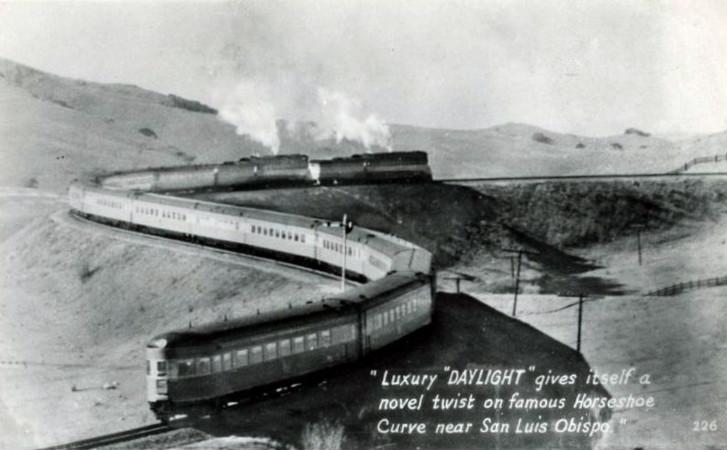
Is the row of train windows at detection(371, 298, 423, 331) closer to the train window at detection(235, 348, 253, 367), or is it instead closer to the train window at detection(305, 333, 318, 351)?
the train window at detection(305, 333, 318, 351)

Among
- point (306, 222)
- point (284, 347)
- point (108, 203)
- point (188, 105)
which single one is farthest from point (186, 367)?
point (188, 105)

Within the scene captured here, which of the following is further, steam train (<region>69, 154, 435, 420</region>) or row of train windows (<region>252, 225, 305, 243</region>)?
row of train windows (<region>252, 225, 305, 243</region>)

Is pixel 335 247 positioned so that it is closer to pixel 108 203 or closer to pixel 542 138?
pixel 108 203

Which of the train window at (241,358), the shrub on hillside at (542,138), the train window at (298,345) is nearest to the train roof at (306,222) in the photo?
the train window at (298,345)

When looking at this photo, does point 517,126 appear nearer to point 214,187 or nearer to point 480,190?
point 480,190

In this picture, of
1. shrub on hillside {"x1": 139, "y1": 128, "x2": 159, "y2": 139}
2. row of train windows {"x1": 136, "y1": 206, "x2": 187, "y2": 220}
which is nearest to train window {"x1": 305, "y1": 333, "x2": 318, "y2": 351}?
row of train windows {"x1": 136, "y1": 206, "x2": 187, "y2": 220}

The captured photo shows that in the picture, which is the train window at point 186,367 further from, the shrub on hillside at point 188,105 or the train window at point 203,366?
the shrub on hillside at point 188,105
